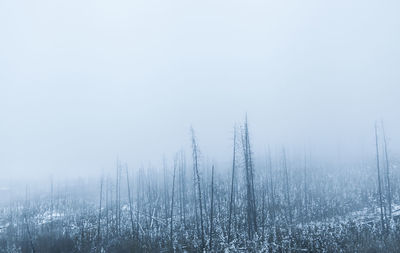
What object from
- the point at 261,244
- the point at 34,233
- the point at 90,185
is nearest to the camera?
the point at 261,244

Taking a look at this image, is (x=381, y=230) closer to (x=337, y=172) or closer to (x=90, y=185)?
(x=337, y=172)

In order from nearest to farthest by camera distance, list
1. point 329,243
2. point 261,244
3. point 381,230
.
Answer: point 329,243 < point 261,244 < point 381,230

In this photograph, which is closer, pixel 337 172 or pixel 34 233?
pixel 34 233

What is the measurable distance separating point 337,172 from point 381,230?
4345 centimetres

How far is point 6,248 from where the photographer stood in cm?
4066

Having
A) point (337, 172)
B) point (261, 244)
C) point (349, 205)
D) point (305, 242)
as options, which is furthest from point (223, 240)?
point (337, 172)

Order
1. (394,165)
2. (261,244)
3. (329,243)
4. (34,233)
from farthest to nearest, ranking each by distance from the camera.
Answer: (394,165) → (34,233) → (261,244) → (329,243)

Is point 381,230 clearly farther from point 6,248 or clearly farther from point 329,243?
point 6,248

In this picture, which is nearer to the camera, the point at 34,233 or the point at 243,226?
the point at 243,226

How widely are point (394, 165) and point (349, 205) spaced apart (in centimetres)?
3465

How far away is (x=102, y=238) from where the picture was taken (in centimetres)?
3912

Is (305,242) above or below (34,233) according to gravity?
above

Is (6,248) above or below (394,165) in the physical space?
below

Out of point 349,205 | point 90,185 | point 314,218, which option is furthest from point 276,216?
point 90,185
